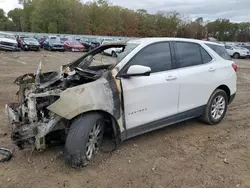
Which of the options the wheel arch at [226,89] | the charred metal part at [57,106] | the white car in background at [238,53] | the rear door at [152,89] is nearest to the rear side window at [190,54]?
the rear door at [152,89]

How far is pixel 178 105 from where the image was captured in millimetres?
4730

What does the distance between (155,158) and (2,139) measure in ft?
8.01

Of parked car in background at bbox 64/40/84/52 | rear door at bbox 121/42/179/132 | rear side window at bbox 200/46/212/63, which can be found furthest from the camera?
parked car in background at bbox 64/40/84/52

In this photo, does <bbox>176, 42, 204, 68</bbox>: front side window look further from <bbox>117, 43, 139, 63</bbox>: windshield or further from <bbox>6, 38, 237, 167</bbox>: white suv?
<bbox>117, 43, 139, 63</bbox>: windshield

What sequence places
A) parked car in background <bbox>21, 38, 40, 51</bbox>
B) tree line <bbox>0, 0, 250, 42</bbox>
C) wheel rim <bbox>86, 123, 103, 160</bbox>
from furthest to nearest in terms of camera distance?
tree line <bbox>0, 0, 250, 42</bbox> < parked car in background <bbox>21, 38, 40, 51</bbox> < wheel rim <bbox>86, 123, 103, 160</bbox>

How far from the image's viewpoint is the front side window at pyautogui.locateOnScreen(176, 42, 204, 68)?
478cm

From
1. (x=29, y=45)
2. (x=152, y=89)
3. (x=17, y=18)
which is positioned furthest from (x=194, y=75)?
(x=17, y=18)

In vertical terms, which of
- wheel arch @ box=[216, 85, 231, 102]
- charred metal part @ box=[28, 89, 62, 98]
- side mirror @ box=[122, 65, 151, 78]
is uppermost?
side mirror @ box=[122, 65, 151, 78]

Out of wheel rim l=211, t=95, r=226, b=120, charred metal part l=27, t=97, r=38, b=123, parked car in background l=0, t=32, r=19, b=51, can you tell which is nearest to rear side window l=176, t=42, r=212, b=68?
wheel rim l=211, t=95, r=226, b=120

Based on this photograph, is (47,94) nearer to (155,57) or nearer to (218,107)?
(155,57)

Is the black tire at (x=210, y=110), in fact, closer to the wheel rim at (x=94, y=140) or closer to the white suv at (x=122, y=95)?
the white suv at (x=122, y=95)

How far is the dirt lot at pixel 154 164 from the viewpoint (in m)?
3.43

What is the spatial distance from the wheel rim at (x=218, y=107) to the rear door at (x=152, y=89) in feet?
3.80

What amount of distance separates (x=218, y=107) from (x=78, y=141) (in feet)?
10.4
